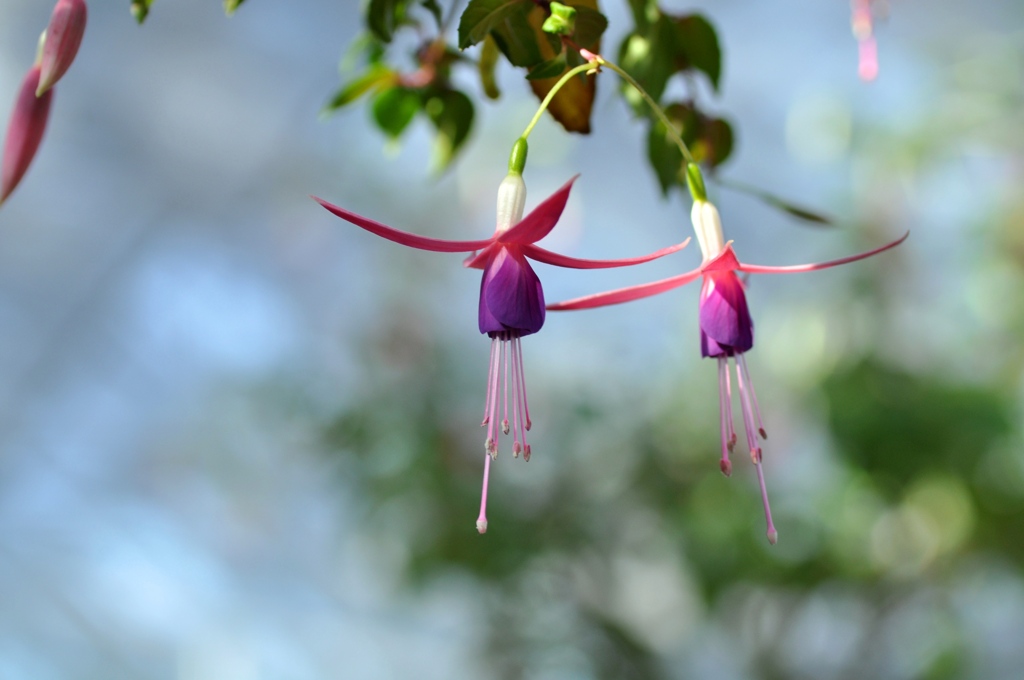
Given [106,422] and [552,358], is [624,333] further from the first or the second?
[106,422]

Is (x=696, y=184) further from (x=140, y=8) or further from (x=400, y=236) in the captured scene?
(x=140, y=8)

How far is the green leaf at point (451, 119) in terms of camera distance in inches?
19.8

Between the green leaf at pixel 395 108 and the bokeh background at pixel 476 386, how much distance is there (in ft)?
3.56

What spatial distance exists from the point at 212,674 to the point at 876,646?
84.5 inches

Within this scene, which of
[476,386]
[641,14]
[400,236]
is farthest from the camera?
[476,386]

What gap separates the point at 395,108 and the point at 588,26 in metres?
0.25

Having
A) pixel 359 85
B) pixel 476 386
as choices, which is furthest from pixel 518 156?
pixel 476 386

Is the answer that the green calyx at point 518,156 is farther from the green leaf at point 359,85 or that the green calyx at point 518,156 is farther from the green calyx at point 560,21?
the green leaf at point 359,85

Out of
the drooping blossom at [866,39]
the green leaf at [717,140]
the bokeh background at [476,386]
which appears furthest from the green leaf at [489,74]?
the bokeh background at [476,386]

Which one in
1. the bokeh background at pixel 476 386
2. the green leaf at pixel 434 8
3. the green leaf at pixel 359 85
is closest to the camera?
the green leaf at pixel 434 8

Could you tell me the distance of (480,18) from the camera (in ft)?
0.96

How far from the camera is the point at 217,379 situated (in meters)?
2.72

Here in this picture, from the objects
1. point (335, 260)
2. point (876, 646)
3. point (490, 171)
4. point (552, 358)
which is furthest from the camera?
point (335, 260)

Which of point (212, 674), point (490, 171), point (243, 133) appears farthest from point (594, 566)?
point (243, 133)
